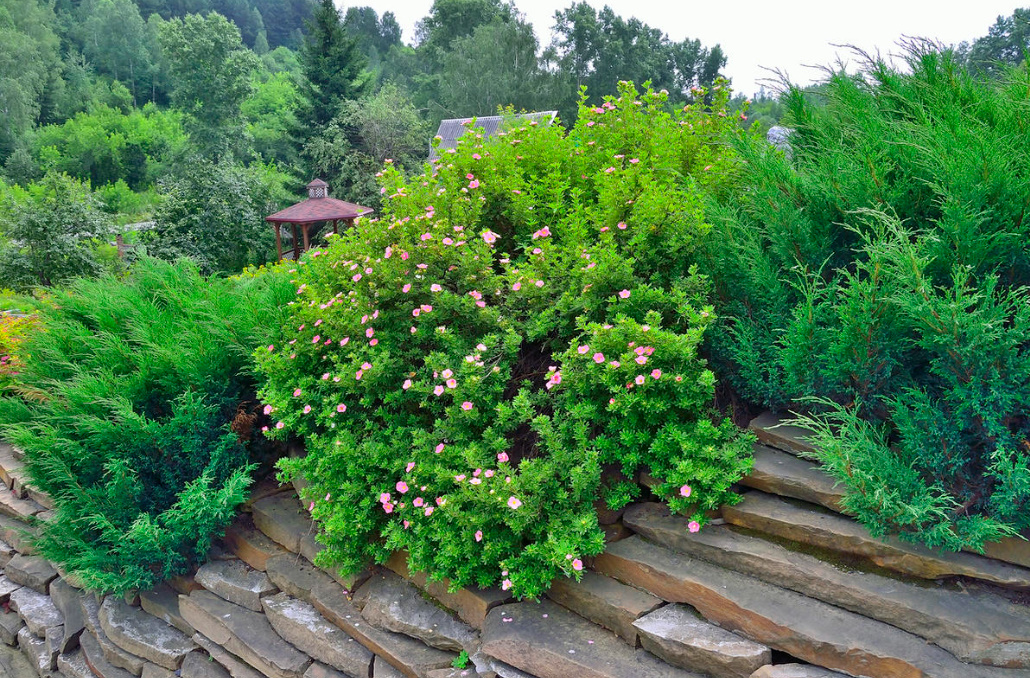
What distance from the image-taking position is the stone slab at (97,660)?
3309 millimetres

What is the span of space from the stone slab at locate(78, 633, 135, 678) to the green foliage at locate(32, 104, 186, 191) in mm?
33925

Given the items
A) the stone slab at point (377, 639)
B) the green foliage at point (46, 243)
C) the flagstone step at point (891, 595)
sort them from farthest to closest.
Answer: the green foliage at point (46, 243) < the stone slab at point (377, 639) < the flagstone step at point (891, 595)

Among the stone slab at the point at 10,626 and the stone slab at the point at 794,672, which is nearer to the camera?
the stone slab at the point at 794,672

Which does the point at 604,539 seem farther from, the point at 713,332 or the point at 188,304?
the point at 188,304

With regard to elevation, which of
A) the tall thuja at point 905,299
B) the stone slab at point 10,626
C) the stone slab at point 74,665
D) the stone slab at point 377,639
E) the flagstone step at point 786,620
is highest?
the tall thuja at point 905,299

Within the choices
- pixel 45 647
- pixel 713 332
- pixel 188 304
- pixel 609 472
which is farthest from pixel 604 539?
pixel 45 647

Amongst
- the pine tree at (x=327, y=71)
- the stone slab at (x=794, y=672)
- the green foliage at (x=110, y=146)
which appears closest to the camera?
the stone slab at (x=794, y=672)

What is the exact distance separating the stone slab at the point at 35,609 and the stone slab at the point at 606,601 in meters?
3.07

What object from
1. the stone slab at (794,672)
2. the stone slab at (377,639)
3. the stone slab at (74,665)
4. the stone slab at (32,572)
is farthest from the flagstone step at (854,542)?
the stone slab at (32,572)

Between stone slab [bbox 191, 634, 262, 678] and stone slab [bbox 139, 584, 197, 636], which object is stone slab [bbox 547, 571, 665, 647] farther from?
stone slab [bbox 139, 584, 197, 636]

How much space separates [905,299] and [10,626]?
4.98 meters

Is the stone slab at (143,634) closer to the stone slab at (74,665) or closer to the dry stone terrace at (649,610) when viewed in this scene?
the dry stone terrace at (649,610)

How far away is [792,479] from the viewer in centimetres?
235

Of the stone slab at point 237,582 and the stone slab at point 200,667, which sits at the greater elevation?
the stone slab at point 237,582
